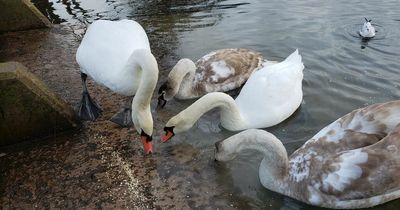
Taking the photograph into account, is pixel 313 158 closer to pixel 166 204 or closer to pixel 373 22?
pixel 166 204

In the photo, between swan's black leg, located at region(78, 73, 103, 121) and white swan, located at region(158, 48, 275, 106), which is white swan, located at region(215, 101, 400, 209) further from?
white swan, located at region(158, 48, 275, 106)

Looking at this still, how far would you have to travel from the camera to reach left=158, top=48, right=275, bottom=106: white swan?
6.35m

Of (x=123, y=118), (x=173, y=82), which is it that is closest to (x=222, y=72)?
(x=173, y=82)

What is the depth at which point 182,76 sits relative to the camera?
6293 millimetres

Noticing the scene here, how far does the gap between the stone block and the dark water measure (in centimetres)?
130

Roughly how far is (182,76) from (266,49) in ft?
8.10

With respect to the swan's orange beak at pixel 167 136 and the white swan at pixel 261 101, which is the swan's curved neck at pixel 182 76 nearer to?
the white swan at pixel 261 101

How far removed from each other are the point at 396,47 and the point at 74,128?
226 inches

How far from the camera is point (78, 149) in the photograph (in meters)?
4.91

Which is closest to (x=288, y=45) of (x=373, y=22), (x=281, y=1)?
(x=373, y=22)

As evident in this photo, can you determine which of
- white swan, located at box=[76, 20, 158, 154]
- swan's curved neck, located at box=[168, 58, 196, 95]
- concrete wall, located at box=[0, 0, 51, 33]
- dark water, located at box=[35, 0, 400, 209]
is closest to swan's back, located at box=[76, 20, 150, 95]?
white swan, located at box=[76, 20, 158, 154]

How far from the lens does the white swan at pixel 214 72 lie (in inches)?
250

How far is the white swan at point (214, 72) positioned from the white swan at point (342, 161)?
2129mm

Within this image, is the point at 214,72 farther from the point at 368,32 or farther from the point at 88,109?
the point at 368,32
